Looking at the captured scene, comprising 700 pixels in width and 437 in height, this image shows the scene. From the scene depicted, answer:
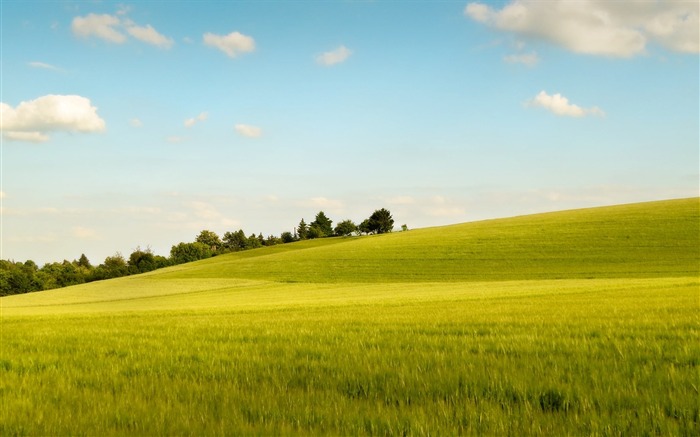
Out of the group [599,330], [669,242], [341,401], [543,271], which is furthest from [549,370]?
[669,242]

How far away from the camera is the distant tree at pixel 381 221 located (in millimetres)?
147625

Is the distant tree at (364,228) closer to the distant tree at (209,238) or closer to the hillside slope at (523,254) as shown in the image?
the distant tree at (209,238)

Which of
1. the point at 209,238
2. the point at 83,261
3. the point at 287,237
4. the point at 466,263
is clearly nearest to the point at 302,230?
the point at 287,237

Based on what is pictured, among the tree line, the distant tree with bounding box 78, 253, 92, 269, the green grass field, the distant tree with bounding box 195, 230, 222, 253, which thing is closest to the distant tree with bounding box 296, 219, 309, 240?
the tree line

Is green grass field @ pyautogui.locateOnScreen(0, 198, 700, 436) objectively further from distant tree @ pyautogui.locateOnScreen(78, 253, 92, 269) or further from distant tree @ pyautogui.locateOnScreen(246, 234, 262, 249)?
distant tree @ pyautogui.locateOnScreen(78, 253, 92, 269)

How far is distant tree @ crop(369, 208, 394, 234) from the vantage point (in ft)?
484

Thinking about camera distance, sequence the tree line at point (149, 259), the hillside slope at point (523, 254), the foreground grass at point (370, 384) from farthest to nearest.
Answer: the tree line at point (149, 259) → the hillside slope at point (523, 254) → the foreground grass at point (370, 384)

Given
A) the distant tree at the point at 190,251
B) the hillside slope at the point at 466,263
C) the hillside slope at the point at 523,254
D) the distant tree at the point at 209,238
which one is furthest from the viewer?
the distant tree at the point at 209,238

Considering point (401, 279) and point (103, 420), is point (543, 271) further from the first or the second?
point (103, 420)

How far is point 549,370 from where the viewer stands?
584 cm

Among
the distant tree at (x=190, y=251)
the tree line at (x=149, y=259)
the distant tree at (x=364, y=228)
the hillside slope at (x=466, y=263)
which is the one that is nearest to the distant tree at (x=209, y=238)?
the tree line at (x=149, y=259)

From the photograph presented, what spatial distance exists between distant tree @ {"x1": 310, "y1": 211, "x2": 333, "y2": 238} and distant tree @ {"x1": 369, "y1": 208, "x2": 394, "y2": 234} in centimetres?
1765

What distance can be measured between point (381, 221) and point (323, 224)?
2310cm

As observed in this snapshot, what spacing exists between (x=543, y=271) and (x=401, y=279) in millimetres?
12871
